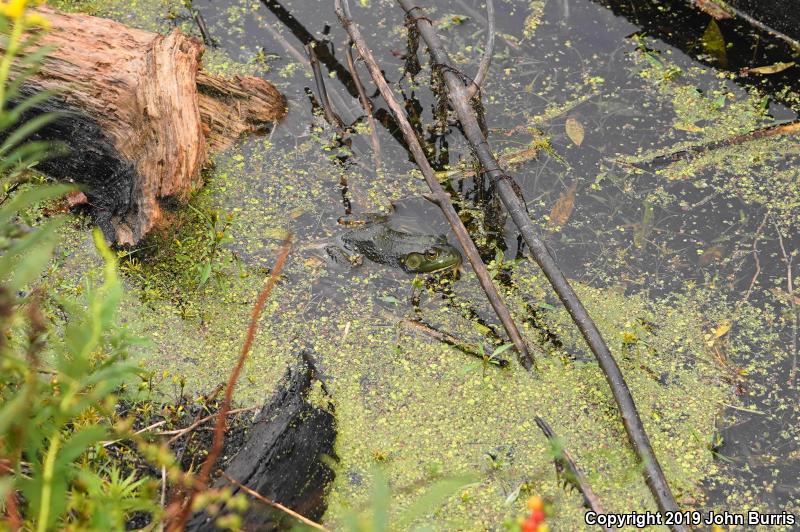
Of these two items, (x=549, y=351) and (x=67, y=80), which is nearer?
(x=549, y=351)

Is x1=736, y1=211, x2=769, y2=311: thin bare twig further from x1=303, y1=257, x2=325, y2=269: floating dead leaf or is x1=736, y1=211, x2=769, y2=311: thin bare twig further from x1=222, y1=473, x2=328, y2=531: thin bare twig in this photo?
x1=222, y1=473, x2=328, y2=531: thin bare twig

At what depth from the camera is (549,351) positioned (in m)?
2.61

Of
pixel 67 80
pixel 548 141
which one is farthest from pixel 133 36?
pixel 548 141

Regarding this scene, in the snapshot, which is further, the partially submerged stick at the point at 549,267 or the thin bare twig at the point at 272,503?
the partially submerged stick at the point at 549,267

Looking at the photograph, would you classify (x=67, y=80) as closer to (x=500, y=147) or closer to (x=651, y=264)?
(x=500, y=147)

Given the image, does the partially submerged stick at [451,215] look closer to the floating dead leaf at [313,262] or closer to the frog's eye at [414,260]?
the frog's eye at [414,260]

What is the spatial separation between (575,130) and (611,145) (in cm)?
16

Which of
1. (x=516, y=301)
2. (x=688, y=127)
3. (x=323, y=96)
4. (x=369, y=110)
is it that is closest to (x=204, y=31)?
(x=323, y=96)

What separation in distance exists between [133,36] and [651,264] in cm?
204

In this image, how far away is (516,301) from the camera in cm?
276

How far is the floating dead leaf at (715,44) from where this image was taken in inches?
A: 139

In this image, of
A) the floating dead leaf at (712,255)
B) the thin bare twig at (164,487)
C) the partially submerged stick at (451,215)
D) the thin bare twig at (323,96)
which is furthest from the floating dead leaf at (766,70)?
the thin bare twig at (164,487)

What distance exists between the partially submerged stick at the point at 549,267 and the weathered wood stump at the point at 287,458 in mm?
821

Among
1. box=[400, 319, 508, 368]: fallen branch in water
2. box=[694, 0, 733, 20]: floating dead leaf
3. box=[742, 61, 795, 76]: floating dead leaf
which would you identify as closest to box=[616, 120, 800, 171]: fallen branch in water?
box=[742, 61, 795, 76]: floating dead leaf
